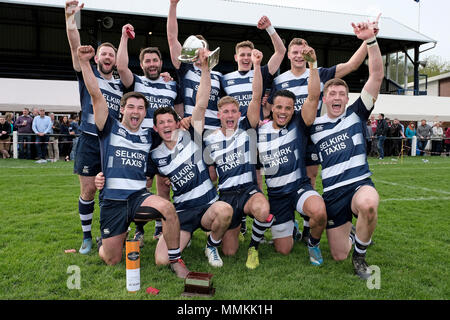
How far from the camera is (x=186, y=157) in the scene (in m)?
3.92

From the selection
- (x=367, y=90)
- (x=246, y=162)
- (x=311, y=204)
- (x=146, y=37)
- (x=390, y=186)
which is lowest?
(x=390, y=186)

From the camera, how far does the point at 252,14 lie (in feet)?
73.0

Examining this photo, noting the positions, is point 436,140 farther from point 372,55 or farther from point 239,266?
point 239,266

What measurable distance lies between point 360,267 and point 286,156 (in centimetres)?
133

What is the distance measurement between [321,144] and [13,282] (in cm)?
319

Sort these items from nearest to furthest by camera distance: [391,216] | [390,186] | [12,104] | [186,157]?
1. [186,157]
2. [391,216]
3. [390,186]
4. [12,104]

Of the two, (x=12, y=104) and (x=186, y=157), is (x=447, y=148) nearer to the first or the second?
(x=186, y=157)

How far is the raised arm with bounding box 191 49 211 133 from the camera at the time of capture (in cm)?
369

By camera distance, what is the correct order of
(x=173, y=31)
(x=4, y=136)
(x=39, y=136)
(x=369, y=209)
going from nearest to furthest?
(x=369, y=209)
(x=173, y=31)
(x=39, y=136)
(x=4, y=136)

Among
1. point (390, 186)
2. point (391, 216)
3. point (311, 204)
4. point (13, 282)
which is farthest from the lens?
point (390, 186)

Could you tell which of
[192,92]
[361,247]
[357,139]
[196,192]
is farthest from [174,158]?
[361,247]

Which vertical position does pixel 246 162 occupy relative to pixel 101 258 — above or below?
above
